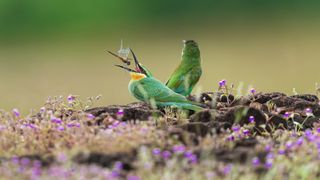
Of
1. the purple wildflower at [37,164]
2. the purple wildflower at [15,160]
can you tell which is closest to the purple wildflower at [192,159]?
the purple wildflower at [37,164]

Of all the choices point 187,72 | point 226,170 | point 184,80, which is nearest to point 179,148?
point 226,170

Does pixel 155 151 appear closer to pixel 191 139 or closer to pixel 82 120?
pixel 191 139

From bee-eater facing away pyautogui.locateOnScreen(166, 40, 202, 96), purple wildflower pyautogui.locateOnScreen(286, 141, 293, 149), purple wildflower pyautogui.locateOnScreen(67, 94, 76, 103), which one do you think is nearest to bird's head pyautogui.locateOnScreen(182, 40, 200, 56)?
bee-eater facing away pyautogui.locateOnScreen(166, 40, 202, 96)

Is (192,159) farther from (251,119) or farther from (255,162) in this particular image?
(251,119)

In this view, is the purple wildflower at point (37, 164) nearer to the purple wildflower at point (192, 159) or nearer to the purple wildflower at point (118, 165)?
the purple wildflower at point (118, 165)

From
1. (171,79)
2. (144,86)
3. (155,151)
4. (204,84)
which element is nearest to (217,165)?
(155,151)

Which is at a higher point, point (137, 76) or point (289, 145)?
point (137, 76)
